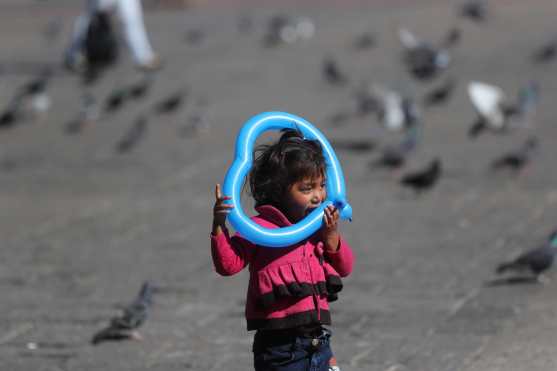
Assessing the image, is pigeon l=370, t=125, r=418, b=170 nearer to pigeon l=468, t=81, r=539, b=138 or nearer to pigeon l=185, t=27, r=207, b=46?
pigeon l=468, t=81, r=539, b=138

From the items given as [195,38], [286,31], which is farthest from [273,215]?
[195,38]

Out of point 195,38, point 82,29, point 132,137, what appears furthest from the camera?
point 195,38

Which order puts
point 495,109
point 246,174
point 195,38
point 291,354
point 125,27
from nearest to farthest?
point 291,354
point 246,174
point 495,109
point 125,27
point 195,38

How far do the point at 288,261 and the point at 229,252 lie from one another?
232 millimetres

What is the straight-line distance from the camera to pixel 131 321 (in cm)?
625

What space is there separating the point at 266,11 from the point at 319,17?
71.9 inches

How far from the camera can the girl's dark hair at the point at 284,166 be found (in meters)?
4.05

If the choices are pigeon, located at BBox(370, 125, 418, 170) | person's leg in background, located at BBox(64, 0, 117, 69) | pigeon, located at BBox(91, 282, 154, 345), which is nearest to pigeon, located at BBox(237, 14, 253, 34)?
person's leg in background, located at BBox(64, 0, 117, 69)

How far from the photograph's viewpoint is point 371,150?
1153 cm

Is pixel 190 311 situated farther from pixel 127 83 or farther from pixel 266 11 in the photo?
pixel 266 11

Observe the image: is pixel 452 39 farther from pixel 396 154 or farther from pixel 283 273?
pixel 283 273

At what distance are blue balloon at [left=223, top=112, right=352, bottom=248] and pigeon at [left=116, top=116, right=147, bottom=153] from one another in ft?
26.2

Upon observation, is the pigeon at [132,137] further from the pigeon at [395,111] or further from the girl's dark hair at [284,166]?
the girl's dark hair at [284,166]

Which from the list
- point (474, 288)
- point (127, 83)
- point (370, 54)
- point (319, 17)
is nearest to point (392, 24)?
point (370, 54)
